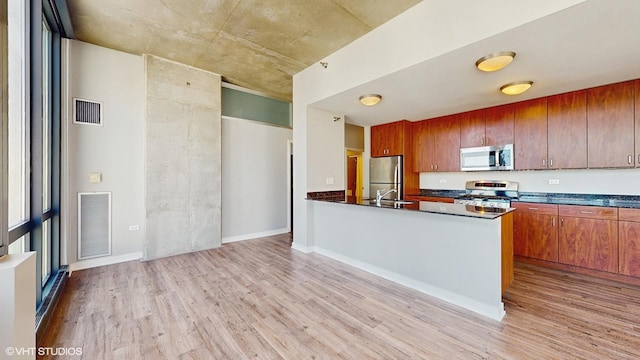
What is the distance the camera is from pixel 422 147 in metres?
5.16

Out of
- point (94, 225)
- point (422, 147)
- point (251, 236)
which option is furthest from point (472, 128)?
point (94, 225)

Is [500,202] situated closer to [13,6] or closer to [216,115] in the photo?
[216,115]

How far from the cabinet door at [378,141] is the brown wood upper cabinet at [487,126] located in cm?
151

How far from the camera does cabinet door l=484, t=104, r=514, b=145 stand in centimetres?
396

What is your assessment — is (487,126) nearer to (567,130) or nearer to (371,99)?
(567,130)

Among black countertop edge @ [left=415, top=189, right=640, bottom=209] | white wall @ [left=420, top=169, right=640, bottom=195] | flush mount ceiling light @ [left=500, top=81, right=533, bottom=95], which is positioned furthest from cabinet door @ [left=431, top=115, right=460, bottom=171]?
flush mount ceiling light @ [left=500, top=81, right=533, bottom=95]

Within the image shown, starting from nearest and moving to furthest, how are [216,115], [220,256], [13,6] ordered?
[13,6], [220,256], [216,115]

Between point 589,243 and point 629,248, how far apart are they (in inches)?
12.4

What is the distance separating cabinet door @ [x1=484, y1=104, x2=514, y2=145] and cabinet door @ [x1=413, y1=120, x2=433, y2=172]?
40.2 inches

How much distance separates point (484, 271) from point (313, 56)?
3442mm

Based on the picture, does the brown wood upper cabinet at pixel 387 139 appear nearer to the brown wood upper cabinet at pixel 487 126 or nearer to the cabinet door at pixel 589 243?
the brown wood upper cabinet at pixel 487 126

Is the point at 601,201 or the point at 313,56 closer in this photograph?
the point at 601,201

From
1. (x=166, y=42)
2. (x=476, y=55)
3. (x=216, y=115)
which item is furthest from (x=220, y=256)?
(x=476, y=55)

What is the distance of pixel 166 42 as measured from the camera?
133 inches
